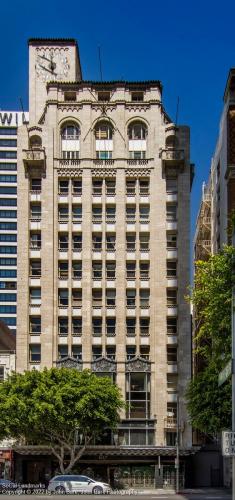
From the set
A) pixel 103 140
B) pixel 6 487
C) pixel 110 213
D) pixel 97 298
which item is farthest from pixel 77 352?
pixel 6 487

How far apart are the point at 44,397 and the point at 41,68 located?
149 feet

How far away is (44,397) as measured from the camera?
7331cm

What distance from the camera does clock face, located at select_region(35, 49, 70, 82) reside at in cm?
Result: 10175

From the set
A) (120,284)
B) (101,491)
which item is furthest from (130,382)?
(101,491)

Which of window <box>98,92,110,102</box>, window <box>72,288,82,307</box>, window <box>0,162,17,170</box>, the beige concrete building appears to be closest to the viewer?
the beige concrete building

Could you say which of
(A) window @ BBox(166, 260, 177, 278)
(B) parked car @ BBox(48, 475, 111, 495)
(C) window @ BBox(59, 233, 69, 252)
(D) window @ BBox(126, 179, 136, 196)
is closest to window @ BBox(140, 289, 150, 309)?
(A) window @ BBox(166, 260, 177, 278)

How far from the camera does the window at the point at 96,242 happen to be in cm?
9150

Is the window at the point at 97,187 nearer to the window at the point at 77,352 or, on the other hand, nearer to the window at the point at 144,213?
the window at the point at 144,213

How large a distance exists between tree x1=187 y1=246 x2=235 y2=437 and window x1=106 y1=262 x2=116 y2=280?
2696cm

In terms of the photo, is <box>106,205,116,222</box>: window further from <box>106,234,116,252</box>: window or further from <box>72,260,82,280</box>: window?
<box>72,260,82,280</box>: window

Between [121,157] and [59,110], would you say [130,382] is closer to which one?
[121,157]

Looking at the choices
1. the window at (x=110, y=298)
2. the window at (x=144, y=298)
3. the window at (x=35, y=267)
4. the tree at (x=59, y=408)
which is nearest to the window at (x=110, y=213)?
the window at (x=110, y=298)

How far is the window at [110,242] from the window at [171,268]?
624cm

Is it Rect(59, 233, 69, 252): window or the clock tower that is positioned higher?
the clock tower
